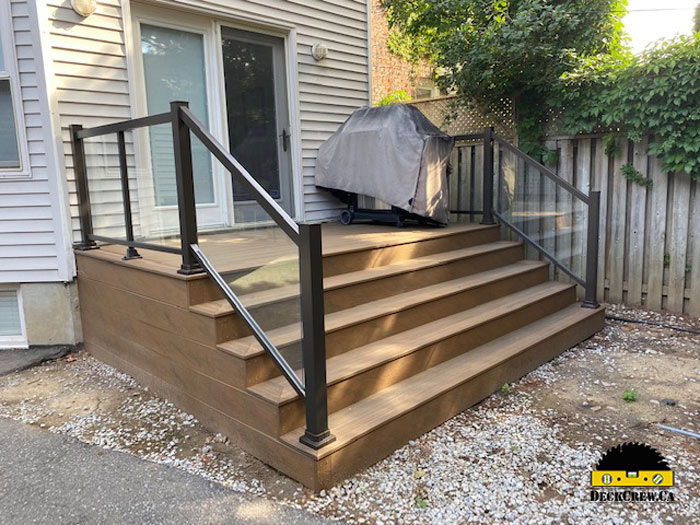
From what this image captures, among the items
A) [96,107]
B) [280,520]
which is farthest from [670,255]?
[96,107]

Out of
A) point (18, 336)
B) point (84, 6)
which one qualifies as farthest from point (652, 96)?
point (18, 336)

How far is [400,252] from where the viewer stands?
155 inches

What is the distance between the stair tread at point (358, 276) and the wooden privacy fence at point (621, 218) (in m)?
0.42

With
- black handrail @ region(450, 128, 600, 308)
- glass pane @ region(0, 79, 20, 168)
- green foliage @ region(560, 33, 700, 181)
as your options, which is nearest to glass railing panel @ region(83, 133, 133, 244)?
glass pane @ region(0, 79, 20, 168)

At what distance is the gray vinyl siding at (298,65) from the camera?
148 inches

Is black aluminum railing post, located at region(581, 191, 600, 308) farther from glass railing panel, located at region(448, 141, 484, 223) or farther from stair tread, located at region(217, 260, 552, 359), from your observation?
glass railing panel, located at region(448, 141, 484, 223)

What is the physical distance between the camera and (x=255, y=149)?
5094mm

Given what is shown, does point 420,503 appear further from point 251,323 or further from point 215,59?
point 215,59

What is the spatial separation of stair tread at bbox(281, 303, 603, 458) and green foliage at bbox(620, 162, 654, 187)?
5.40 ft

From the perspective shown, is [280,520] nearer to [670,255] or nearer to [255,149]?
[255,149]

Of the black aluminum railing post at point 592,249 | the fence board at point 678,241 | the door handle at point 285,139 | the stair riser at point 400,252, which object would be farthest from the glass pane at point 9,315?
the fence board at point 678,241

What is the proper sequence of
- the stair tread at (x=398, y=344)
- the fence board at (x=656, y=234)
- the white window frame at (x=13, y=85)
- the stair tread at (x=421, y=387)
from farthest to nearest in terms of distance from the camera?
the fence board at (x=656, y=234)
the white window frame at (x=13, y=85)
the stair tread at (x=398, y=344)
the stair tread at (x=421, y=387)

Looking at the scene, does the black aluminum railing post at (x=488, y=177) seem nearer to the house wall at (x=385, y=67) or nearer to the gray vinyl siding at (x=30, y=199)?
the gray vinyl siding at (x=30, y=199)

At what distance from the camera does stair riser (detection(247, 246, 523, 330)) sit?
2.42 m
